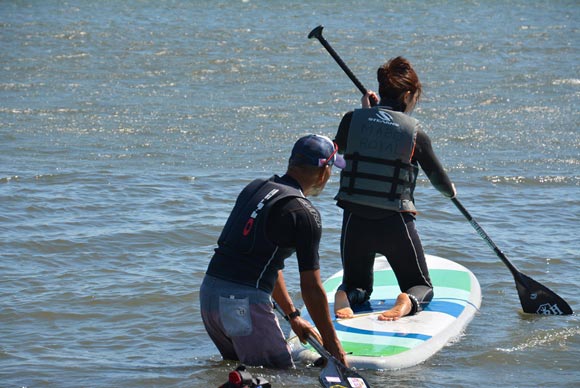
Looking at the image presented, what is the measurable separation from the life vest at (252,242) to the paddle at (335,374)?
1.20ft

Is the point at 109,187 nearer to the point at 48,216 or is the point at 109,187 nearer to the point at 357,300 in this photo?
the point at 48,216

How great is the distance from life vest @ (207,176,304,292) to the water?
46cm

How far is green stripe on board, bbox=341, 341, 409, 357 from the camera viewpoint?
5113mm

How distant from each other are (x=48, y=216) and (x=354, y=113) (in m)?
3.60

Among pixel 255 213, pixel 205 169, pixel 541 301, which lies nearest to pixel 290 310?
pixel 255 213

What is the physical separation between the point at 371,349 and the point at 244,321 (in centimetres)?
97

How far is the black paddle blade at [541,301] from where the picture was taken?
6.20 m

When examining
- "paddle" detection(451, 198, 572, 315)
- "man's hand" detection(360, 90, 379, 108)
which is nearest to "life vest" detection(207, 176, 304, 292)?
"man's hand" detection(360, 90, 379, 108)

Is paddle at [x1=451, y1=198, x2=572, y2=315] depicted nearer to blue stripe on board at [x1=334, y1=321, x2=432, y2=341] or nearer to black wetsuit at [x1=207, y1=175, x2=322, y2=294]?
blue stripe on board at [x1=334, y1=321, x2=432, y2=341]

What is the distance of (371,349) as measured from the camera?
17.0 feet

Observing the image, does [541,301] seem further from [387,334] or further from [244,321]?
[244,321]

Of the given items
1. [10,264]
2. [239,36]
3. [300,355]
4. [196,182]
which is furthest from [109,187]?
[239,36]

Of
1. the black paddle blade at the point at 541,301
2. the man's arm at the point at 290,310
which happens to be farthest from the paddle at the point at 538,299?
the man's arm at the point at 290,310

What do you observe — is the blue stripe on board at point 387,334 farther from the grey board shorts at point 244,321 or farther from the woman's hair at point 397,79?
the woman's hair at point 397,79
